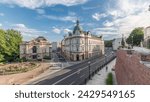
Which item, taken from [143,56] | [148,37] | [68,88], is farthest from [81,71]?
[68,88]

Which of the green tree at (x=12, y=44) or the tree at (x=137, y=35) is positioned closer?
the green tree at (x=12, y=44)

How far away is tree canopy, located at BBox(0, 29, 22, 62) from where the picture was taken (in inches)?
830

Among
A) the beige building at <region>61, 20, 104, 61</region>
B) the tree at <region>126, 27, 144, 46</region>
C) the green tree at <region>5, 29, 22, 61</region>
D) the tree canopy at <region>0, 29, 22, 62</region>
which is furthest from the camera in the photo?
the tree at <region>126, 27, 144, 46</region>

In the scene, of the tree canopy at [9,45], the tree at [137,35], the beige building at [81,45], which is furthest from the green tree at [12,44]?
the tree at [137,35]

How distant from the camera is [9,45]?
73.9 ft

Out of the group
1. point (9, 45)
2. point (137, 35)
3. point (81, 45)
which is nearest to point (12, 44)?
point (9, 45)

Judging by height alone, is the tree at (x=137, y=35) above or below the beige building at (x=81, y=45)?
above

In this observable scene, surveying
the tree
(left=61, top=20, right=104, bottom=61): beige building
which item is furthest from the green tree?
the tree

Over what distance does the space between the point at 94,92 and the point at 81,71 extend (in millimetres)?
14045

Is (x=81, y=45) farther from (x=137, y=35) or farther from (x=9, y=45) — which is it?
(x=9, y=45)

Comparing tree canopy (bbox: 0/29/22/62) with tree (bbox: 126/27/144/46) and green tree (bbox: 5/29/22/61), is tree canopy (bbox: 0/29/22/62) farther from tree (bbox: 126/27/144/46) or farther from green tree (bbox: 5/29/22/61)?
tree (bbox: 126/27/144/46)

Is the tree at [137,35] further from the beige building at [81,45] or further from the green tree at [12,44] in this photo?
the green tree at [12,44]

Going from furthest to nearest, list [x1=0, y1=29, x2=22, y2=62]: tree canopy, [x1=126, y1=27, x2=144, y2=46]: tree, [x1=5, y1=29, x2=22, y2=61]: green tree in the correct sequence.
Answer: [x1=126, y1=27, x2=144, y2=46]: tree, [x1=0, y1=29, x2=22, y2=62]: tree canopy, [x1=5, y1=29, x2=22, y2=61]: green tree

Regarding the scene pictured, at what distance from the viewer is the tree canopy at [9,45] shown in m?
21.1
